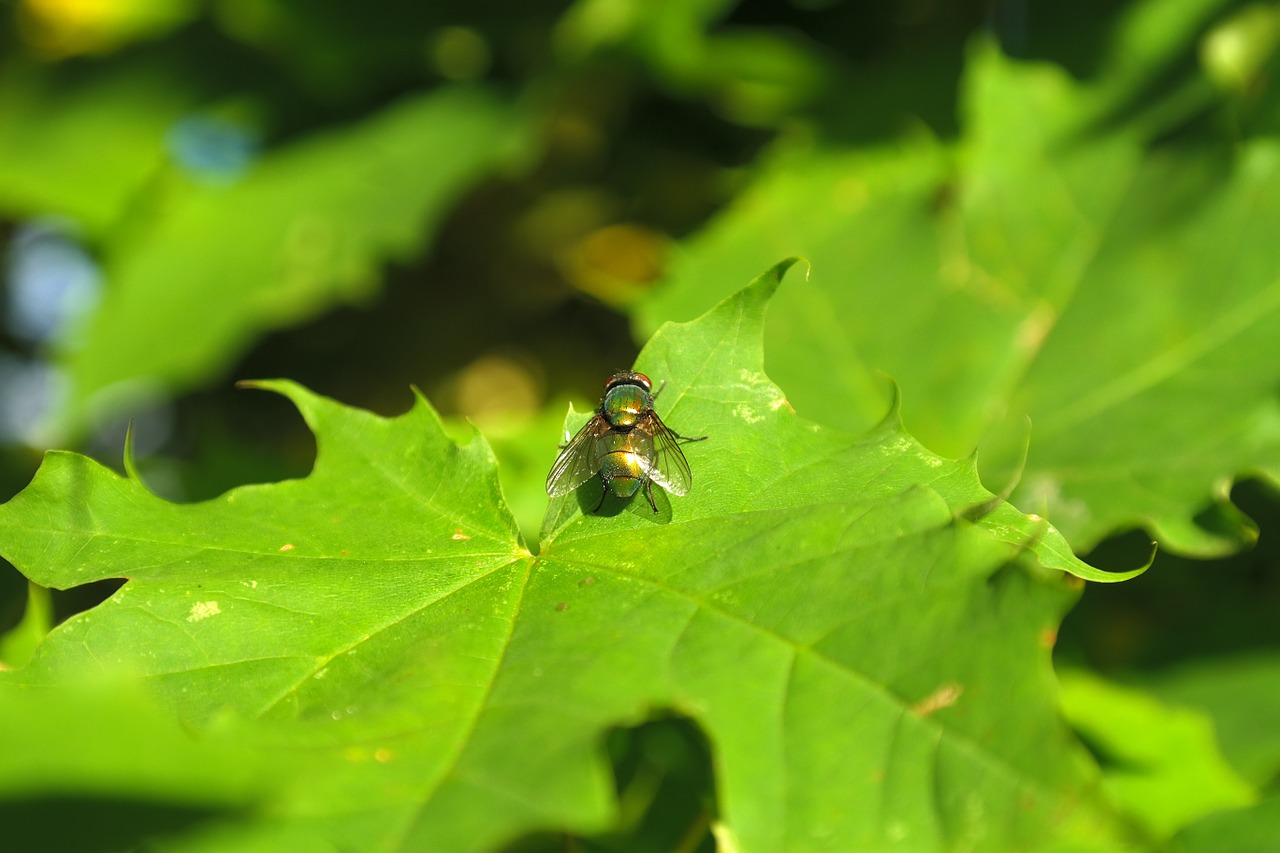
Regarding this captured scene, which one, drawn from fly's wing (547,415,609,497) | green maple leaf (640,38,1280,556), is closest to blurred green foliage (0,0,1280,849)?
green maple leaf (640,38,1280,556)

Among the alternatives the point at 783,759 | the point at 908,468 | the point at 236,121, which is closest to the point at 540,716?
the point at 783,759

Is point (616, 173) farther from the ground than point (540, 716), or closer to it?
closer to it

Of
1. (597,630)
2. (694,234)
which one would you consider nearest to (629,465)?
(597,630)

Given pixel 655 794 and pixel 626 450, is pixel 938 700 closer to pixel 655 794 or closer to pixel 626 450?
pixel 626 450

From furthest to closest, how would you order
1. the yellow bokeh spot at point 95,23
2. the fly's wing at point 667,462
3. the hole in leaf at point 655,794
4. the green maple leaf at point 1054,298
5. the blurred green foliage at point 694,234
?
1. the yellow bokeh spot at point 95,23
2. the blurred green foliage at point 694,234
3. the green maple leaf at point 1054,298
4. the hole in leaf at point 655,794
5. the fly's wing at point 667,462

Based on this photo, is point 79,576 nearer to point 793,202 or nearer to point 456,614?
point 456,614

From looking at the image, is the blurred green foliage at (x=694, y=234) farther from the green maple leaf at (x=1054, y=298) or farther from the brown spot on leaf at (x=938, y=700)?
the brown spot on leaf at (x=938, y=700)

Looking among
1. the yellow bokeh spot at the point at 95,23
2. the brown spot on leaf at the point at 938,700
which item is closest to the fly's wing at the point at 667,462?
the brown spot on leaf at the point at 938,700

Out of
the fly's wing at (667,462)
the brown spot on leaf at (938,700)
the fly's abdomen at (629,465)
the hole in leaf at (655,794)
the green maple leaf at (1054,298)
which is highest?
the brown spot on leaf at (938,700)
